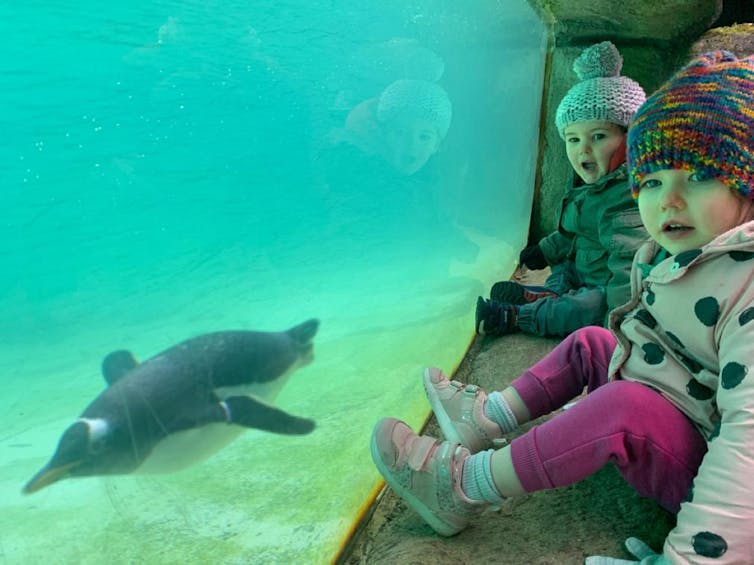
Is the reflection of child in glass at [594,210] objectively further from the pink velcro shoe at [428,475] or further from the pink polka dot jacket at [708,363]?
the pink velcro shoe at [428,475]

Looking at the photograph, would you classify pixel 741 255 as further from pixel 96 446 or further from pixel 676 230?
pixel 96 446

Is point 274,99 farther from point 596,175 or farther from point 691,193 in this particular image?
point 596,175

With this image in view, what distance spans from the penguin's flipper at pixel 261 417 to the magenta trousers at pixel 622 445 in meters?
0.49

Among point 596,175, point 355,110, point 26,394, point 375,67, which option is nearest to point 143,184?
point 26,394

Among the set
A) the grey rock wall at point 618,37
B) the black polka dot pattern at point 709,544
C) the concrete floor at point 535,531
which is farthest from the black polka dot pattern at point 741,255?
the grey rock wall at point 618,37

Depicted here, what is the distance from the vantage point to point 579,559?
3.90 feet

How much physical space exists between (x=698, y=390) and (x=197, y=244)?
3.25ft

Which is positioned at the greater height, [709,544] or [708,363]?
[708,363]

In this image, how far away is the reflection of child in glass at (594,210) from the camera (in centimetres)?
215

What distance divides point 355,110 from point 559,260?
171 centimetres

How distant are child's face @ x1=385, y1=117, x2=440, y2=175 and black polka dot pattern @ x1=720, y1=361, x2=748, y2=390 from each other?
1139 millimetres

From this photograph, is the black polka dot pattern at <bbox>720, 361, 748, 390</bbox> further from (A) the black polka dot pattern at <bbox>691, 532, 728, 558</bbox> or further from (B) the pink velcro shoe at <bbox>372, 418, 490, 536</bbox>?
(B) the pink velcro shoe at <bbox>372, 418, 490, 536</bbox>

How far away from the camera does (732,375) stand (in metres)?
0.97

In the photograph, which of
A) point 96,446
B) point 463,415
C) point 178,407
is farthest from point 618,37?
point 96,446
